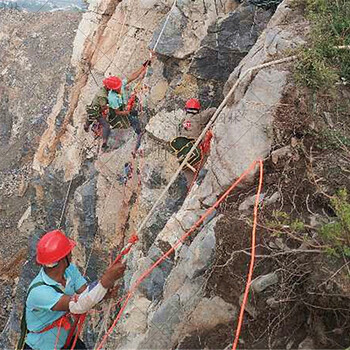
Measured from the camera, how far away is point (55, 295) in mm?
4234

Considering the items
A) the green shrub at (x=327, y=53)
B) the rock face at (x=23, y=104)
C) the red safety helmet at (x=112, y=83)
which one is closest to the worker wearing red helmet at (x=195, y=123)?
the red safety helmet at (x=112, y=83)

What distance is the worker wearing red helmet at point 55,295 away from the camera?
4105 millimetres

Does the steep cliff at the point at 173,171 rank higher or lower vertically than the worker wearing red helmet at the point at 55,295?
lower

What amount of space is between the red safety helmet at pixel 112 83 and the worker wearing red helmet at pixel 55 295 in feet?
18.0

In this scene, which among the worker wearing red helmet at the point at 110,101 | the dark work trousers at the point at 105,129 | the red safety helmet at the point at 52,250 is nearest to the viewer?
the red safety helmet at the point at 52,250

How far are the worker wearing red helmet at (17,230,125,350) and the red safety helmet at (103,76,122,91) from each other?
5.48 m

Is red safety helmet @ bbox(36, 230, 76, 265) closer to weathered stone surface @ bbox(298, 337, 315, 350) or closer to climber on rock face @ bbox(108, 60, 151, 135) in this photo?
weathered stone surface @ bbox(298, 337, 315, 350)

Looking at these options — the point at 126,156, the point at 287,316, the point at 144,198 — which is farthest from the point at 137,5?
the point at 287,316

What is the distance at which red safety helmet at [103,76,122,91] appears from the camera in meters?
9.55

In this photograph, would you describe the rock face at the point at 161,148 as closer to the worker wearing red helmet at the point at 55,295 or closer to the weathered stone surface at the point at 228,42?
the weathered stone surface at the point at 228,42

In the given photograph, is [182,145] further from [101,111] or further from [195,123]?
[101,111]

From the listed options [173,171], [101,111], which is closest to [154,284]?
[173,171]

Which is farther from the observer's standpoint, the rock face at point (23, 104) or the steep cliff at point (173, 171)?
the rock face at point (23, 104)

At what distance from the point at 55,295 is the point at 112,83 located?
6.11 metres
